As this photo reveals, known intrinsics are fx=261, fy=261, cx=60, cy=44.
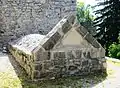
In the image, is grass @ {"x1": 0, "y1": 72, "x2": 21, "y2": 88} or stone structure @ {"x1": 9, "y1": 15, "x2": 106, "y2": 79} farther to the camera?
stone structure @ {"x1": 9, "y1": 15, "x2": 106, "y2": 79}

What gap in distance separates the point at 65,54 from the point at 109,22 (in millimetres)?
13846

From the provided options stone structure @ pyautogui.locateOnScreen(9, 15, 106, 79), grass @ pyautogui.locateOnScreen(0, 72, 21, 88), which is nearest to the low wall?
stone structure @ pyautogui.locateOnScreen(9, 15, 106, 79)

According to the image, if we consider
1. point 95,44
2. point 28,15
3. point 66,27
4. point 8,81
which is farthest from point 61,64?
point 28,15

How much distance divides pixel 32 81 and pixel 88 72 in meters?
1.45

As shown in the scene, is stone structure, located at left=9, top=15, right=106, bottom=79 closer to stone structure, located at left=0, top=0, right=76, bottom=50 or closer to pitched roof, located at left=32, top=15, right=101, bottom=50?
pitched roof, located at left=32, top=15, right=101, bottom=50

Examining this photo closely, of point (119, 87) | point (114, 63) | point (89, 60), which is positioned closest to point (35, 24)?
point (114, 63)

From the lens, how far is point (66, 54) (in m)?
6.15

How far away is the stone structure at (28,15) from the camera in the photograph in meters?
11.3

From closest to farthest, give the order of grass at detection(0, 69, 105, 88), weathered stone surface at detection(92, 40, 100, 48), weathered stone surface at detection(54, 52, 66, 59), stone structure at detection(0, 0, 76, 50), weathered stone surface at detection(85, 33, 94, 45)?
grass at detection(0, 69, 105, 88)
weathered stone surface at detection(54, 52, 66, 59)
weathered stone surface at detection(85, 33, 94, 45)
weathered stone surface at detection(92, 40, 100, 48)
stone structure at detection(0, 0, 76, 50)

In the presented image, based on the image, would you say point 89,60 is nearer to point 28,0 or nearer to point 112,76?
point 112,76

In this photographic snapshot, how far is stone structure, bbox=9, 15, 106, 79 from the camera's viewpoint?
586 cm

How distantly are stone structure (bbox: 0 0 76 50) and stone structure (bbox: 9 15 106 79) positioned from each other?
506 centimetres

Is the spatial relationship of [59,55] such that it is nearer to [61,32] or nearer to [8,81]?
[61,32]

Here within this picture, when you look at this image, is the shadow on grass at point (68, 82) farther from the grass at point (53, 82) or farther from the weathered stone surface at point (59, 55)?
the weathered stone surface at point (59, 55)
